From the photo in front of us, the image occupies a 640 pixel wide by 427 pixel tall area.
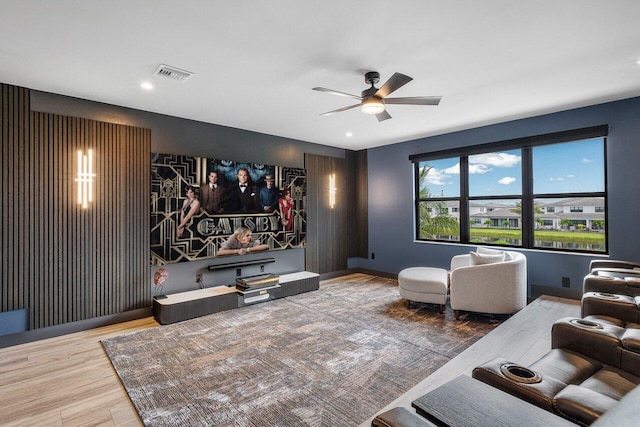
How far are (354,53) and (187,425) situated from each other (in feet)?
10.0

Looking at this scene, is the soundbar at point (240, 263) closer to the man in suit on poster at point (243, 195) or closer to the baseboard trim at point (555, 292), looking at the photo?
the man in suit on poster at point (243, 195)

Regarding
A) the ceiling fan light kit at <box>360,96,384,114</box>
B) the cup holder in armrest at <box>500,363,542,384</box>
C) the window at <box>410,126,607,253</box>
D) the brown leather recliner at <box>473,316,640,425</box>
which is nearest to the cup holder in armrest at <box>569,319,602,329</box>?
the brown leather recliner at <box>473,316,640,425</box>

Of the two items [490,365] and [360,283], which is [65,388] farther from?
[360,283]

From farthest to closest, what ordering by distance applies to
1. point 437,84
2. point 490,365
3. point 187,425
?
point 437,84 < point 187,425 < point 490,365

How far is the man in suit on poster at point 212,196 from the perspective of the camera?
458cm

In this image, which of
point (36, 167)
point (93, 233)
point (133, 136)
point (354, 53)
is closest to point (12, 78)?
point (36, 167)

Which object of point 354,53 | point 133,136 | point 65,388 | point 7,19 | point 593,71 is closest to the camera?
point 7,19

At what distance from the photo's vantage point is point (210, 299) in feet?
13.7

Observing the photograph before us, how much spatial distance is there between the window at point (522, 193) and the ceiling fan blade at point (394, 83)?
2.98m

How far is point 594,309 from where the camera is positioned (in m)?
2.29

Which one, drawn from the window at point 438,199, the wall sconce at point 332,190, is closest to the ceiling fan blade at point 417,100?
the window at point 438,199

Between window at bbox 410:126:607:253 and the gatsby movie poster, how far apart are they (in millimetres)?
2558

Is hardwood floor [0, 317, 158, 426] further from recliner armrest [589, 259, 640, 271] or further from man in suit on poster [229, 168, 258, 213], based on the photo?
recliner armrest [589, 259, 640, 271]

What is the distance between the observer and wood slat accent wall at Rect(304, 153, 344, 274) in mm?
6039
